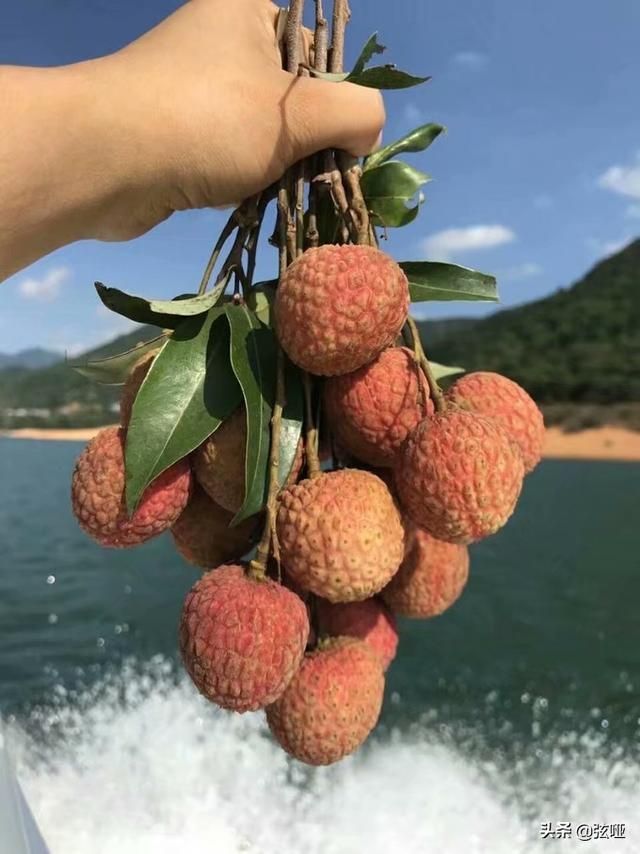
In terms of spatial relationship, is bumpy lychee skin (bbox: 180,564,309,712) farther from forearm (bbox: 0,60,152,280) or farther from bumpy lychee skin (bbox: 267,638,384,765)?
forearm (bbox: 0,60,152,280)

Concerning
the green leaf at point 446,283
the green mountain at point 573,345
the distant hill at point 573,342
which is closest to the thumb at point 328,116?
the green leaf at point 446,283

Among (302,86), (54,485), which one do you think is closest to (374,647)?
(302,86)

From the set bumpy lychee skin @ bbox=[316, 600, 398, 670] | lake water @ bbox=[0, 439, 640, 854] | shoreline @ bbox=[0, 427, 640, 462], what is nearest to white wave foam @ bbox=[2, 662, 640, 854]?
lake water @ bbox=[0, 439, 640, 854]

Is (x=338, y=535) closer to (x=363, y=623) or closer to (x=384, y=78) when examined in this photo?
(x=363, y=623)

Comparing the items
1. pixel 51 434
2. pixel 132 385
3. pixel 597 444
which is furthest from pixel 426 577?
pixel 51 434

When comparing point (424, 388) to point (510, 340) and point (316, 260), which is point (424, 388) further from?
point (510, 340)

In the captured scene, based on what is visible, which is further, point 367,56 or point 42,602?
point 42,602
